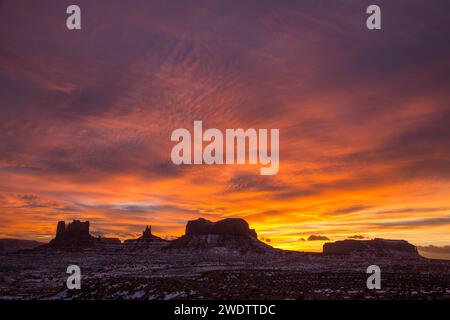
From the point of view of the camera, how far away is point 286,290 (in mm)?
33562

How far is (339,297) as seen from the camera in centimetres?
2838

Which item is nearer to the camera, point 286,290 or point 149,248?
point 286,290

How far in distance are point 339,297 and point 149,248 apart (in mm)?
176764
